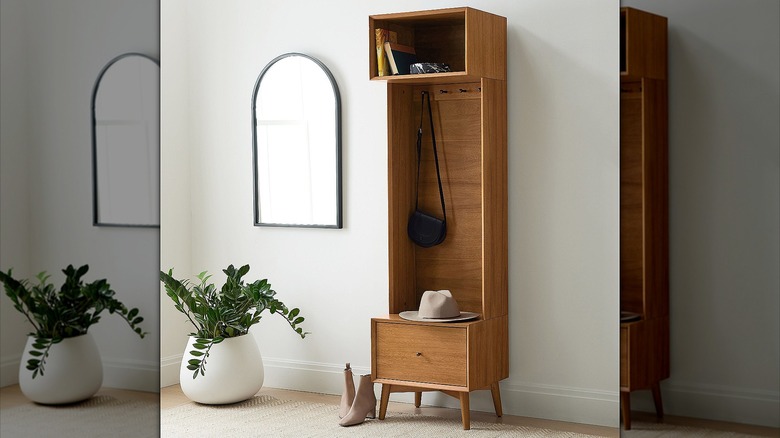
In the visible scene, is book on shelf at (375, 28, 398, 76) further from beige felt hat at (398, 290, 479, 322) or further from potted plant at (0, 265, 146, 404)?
potted plant at (0, 265, 146, 404)

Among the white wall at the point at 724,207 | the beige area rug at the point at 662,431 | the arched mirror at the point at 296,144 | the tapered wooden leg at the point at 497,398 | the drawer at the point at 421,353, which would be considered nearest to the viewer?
the white wall at the point at 724,207

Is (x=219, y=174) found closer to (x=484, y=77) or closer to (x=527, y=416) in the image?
(x=484, y=77)

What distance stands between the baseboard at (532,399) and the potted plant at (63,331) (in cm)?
327

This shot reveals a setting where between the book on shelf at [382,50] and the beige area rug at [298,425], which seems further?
the book on shelf at [382,50]

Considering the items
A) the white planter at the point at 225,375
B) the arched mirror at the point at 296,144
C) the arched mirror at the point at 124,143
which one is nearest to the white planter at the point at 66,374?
the arched mirror at the point at 124,143

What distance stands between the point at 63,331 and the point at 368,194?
3.54m

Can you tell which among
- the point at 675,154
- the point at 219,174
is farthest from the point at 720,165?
the point at 219,174

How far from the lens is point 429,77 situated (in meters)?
4.07

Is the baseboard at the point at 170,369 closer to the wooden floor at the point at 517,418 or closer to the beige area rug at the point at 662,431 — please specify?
the wooden floor at the point at 517,418

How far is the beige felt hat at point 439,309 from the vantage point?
404cm

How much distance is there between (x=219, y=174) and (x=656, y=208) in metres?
3.99

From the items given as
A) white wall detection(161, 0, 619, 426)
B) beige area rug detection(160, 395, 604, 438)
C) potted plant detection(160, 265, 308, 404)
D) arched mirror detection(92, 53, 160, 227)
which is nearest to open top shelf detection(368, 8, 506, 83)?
white wall detection(161, 0, 619, 426)

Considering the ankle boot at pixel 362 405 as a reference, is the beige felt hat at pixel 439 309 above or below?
above

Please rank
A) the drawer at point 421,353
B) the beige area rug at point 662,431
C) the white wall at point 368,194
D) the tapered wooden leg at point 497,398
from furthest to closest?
1. the tapered wooden leg at point 497,398
2. the white wall at point 368,194
3. the drawer at point 421,353
4. the beige area rug at point 662,431
